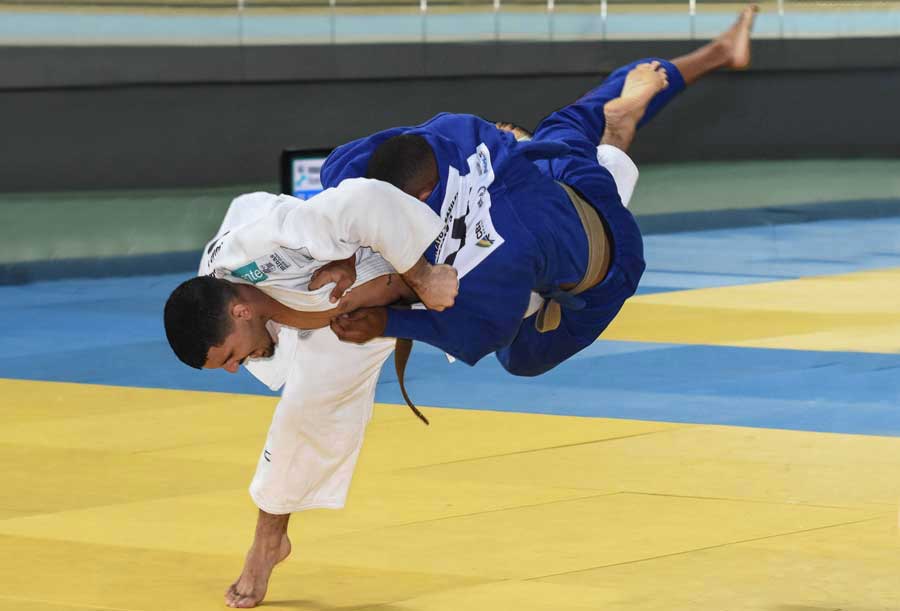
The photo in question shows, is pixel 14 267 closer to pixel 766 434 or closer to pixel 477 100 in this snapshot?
pixel 477 100

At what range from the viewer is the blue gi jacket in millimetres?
4688

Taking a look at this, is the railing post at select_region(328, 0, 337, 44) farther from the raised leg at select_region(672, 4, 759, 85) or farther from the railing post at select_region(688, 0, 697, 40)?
the raised leg at select_region(672, 4, 759, 85)

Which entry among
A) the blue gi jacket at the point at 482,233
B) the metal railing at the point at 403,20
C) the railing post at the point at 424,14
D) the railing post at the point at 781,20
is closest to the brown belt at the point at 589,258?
the blue gi jacket at the point at 482,233

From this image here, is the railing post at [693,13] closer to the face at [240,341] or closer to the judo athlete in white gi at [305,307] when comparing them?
the judo athlete in white gi at [305,307]

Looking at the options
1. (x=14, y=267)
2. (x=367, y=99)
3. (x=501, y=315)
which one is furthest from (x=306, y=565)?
(x=367, y=99)

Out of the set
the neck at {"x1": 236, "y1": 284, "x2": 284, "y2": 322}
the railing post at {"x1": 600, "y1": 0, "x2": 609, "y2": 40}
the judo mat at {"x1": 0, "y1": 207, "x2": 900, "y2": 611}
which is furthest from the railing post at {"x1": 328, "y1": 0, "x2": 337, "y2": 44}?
the neck at {"x1": 236, "y1": 284, "x2": 284, "y2": 322}

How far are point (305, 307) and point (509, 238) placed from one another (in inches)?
23.7

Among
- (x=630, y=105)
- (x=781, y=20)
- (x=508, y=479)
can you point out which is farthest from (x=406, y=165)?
(x=781, y=20)

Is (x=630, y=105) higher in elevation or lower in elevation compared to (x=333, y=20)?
higher

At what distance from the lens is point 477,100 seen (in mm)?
17750

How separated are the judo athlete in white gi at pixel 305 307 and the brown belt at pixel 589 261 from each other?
7 cm

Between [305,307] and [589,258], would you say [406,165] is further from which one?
[589,258]

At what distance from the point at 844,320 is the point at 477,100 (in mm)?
7219

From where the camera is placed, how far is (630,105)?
5.52 m
